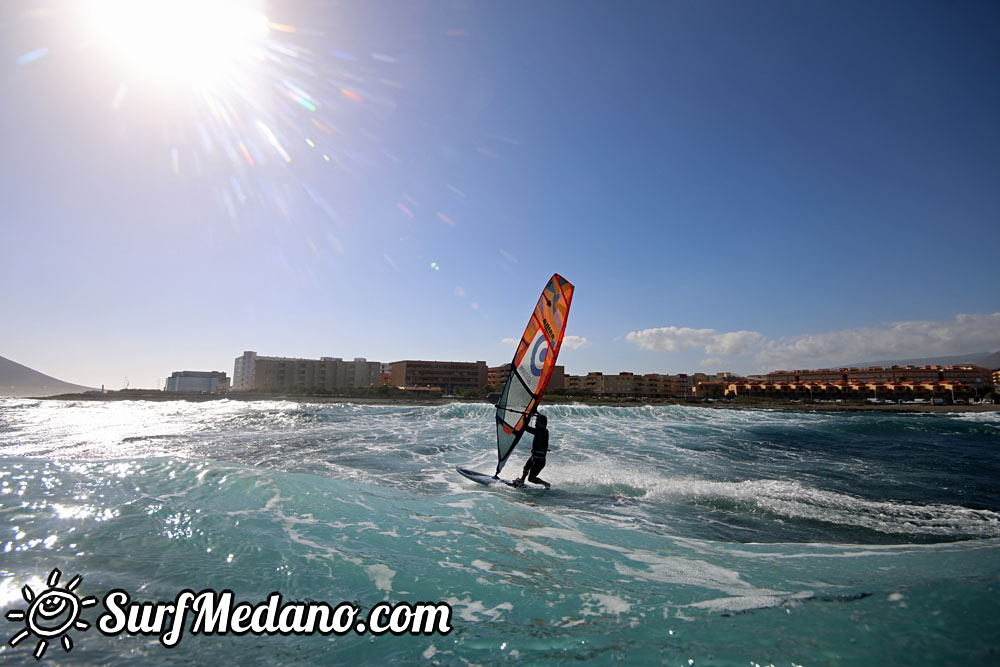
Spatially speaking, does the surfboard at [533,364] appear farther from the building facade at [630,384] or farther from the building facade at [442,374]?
the building facade at [630,384]

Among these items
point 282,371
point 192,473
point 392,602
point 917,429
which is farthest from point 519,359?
point 282,371

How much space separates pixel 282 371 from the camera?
101m

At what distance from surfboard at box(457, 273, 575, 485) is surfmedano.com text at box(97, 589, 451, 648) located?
4.18 metres

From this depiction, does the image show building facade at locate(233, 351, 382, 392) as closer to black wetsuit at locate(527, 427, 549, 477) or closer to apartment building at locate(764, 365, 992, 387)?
black wetsuit at locate(527, 427, 549, 477)

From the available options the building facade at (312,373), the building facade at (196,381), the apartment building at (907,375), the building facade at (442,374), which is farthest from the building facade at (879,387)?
the building facade at (196,381)

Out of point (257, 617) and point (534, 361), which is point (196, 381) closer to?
point (534, 361)

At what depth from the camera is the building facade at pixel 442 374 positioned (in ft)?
318

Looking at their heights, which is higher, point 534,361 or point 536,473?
point 534,361

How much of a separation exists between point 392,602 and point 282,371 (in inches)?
4350

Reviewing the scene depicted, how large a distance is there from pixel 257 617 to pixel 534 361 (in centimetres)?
552

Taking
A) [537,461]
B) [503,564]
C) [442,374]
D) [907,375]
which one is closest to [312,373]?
[442,374]

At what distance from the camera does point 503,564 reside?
4098mm

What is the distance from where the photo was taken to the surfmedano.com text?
2850mm

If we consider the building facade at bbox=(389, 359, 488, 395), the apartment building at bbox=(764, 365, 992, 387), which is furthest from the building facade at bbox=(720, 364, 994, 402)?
the building facade at bbox=(389, 359, 488, 395)
